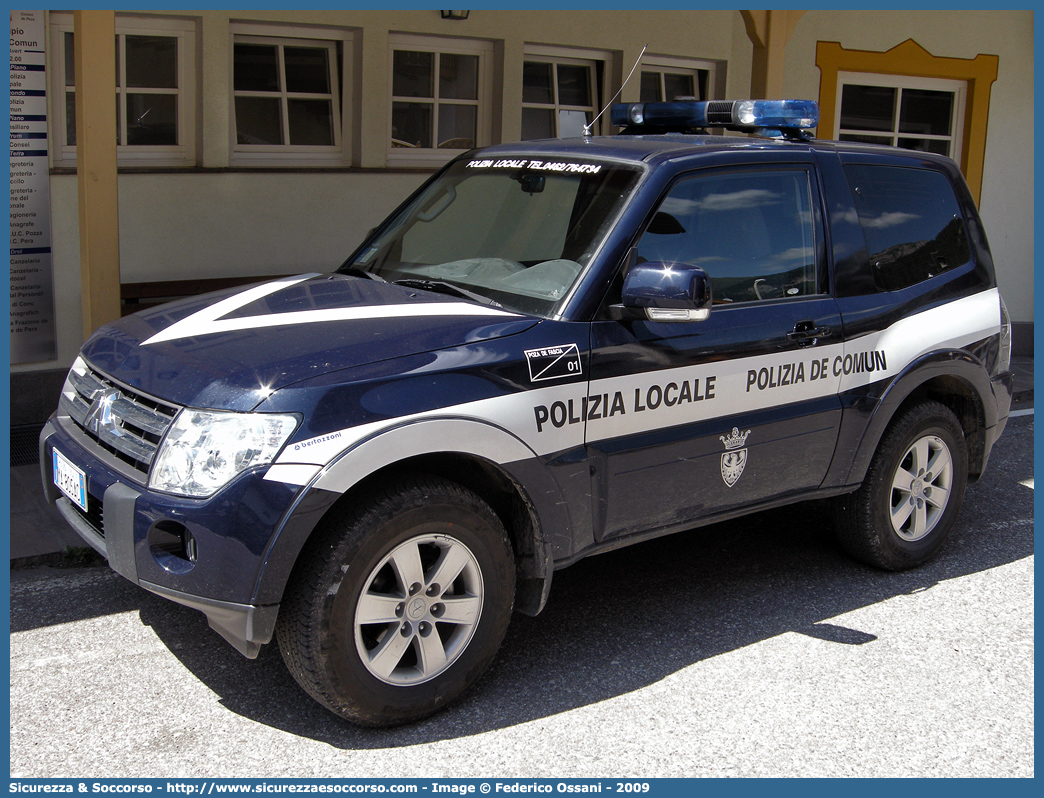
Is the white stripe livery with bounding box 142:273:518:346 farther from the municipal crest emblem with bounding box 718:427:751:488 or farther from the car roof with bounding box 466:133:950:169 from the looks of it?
the municipal crest emblem with bounding box 718:427:751:488

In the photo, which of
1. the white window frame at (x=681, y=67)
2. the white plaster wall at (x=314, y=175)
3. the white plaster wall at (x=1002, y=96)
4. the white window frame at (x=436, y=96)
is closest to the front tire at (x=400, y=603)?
the white plaster wall at (x=314, y=175)

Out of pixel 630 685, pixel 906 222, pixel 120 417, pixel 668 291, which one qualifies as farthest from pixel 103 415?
pixel 906 222

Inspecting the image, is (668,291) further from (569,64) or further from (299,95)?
(569,64)

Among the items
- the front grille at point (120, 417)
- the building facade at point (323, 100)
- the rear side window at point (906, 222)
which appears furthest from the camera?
the building facade at point (323, 100)

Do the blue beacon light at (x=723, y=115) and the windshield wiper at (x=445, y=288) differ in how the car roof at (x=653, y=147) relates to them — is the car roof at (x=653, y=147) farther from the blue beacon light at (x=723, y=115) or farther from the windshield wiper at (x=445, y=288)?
the windshield wiper at (x=445, y=288)

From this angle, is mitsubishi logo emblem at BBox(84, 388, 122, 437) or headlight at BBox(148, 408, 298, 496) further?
mitsubishi logo emblem at BBox(84, 388, 122, 437)

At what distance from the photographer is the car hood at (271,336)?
3.06 metres

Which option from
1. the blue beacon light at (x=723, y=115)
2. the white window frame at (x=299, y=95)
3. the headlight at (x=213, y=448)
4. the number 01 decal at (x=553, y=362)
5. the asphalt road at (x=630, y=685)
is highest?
the white window frame at (x=299, y=95)

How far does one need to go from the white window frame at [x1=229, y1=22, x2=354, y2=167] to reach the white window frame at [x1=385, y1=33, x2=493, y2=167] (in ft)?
1.08

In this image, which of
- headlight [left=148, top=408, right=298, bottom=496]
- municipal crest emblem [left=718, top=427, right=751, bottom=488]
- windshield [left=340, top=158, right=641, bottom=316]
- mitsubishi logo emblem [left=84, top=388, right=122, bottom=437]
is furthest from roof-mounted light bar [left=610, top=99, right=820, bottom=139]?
mitsubishi logo emblem [left=84, top=388, right=122, bottom=437]

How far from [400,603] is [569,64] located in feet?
21.7

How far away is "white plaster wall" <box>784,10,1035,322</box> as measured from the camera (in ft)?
33.0

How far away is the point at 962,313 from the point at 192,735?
3.69 metres

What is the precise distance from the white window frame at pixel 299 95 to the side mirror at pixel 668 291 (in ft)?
15.4
